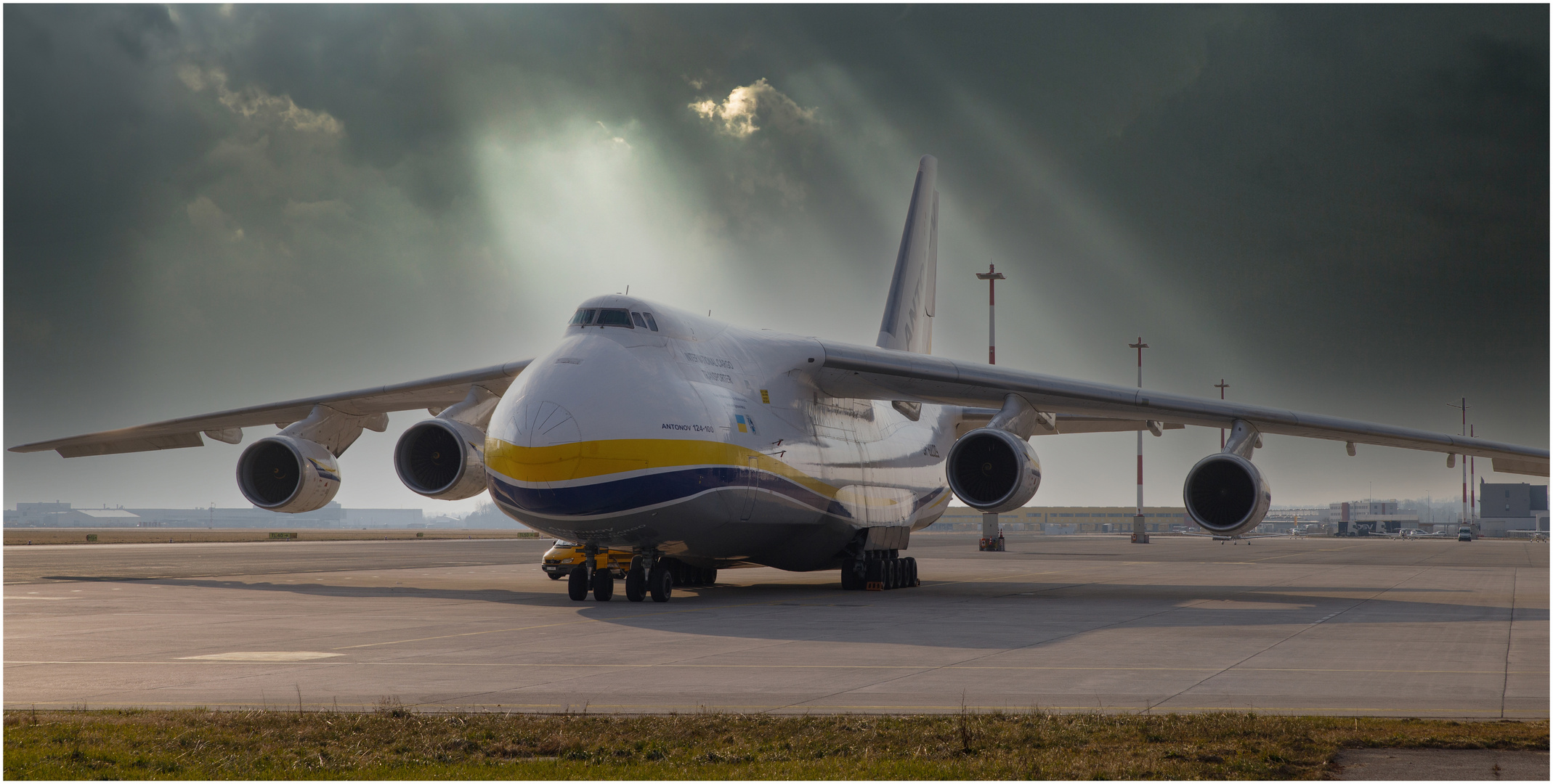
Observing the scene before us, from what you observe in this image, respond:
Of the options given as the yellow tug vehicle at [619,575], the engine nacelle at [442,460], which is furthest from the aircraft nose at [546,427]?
the engine nacelle at [442,460]

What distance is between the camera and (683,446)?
1748 cm

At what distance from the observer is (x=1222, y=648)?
12.4 metres

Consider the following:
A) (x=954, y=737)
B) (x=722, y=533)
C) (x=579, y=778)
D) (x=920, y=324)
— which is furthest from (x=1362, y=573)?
(x=579, y=778)

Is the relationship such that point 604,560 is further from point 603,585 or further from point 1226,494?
point 1226,494

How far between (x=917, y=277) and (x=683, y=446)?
14.1 meters

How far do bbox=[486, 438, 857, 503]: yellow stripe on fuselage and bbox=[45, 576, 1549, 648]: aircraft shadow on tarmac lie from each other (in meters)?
1.94

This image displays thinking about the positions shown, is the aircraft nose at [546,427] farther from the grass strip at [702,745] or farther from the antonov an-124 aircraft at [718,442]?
the grass strip at [702,745]

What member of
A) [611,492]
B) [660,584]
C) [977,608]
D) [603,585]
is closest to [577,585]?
[603,585]

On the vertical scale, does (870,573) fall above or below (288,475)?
below

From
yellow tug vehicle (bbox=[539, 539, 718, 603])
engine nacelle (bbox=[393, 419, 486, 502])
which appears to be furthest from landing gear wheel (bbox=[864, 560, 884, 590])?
engine nacelle (bbox=[393, 419, 486, 502])

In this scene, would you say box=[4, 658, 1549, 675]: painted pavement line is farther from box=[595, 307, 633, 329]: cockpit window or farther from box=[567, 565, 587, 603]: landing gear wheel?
box=[595, 307, 633, 329]: cockpit window

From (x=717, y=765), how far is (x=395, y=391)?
18.3 m

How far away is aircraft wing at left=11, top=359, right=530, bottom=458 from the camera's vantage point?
75.6 feet

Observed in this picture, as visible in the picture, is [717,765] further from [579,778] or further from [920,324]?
[920,324]
